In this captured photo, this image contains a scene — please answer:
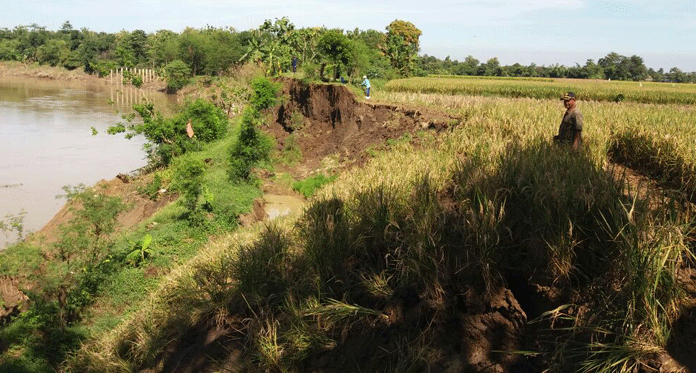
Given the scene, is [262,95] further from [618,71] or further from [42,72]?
[42,72]

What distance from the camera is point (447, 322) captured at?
4754 mm

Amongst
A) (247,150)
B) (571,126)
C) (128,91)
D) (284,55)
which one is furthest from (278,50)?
(571,126)

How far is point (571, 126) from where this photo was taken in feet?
27.9

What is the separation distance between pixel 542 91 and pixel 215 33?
4852 cm

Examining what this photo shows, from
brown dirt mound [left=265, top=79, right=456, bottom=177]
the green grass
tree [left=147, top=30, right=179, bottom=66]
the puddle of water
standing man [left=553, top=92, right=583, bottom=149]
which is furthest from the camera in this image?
tree [left=147, top=30, right=179, bottom=66]

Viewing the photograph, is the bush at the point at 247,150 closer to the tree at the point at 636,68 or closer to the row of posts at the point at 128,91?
the row of posts at the point at 128,91

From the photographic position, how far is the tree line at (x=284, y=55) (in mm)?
32894

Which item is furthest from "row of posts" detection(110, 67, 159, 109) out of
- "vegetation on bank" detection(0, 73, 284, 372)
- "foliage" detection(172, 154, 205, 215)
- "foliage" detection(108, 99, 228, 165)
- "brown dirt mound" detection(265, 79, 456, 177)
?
"vegetation on bank" detection(0, 73, 284, 372)

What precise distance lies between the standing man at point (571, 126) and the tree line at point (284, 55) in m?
20.9

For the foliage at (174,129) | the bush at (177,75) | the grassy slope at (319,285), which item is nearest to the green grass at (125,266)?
the grassy slope at (319,285)

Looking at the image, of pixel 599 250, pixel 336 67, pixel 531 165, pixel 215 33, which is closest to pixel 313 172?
pixel 336 67

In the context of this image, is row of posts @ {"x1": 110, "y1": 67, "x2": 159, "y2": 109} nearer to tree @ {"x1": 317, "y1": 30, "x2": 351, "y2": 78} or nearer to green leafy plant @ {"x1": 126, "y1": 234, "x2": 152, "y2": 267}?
tree @ {"x1": 317, "y1": 30, "x2": 351, "y2": 78}

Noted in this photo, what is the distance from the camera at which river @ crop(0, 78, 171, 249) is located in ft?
70.0

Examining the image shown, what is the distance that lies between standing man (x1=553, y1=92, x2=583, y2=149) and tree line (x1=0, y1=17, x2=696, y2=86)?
20851mm
